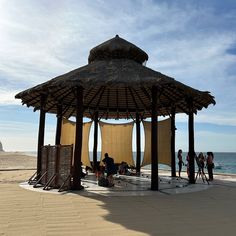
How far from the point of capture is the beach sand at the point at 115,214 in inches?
284

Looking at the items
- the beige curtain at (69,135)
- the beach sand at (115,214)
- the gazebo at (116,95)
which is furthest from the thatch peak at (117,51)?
the beach sand at (115,214)

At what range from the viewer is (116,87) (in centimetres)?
1869

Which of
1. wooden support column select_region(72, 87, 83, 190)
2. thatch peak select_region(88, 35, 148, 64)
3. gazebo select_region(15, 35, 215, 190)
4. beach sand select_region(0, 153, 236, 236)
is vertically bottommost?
beach sand select_region(0, 153, 236, 236)

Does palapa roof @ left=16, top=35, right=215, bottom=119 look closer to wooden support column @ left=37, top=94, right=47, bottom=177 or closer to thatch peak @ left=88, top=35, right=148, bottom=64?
thatch peak @ left=88, top=35, right=148, bottom=64

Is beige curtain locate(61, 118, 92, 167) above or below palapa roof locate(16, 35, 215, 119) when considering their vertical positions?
below

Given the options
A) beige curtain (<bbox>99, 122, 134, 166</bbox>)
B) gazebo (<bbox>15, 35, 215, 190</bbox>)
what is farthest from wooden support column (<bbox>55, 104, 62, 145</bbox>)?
beige curtain (<bbox>99, 122, 134, 166</bbox>)

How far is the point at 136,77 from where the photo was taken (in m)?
14.5

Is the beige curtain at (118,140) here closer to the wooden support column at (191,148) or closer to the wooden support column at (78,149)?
the wooden support column at (191,148)

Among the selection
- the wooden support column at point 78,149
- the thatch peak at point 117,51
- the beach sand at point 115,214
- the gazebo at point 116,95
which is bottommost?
the beach sand at point 115,214

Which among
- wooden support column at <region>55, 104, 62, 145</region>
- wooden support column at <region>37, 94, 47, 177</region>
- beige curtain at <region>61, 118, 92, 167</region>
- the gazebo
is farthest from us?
beige curtain at <region>61, 118, 92, 167</region>

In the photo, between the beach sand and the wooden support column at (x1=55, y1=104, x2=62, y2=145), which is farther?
the wooden support column at (x1=55, y1=104, x2=62, y2=145)

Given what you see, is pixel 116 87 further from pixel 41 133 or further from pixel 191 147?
pixel 191 147

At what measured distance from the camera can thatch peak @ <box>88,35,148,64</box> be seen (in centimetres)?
1830

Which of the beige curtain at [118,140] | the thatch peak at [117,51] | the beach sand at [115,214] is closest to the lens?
the beach sand at [115,214]
